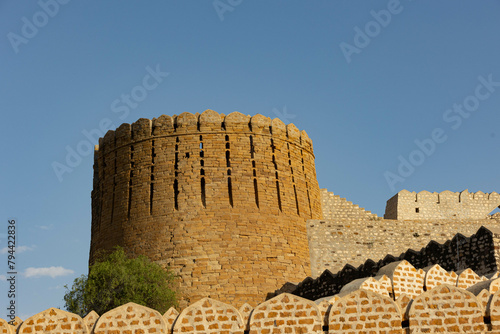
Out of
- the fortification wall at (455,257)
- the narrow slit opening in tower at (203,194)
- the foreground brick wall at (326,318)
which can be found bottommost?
the foreground brick wall at (326,318)

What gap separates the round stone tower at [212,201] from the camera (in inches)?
888

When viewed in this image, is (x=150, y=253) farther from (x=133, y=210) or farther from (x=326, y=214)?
(x=326, y=214)

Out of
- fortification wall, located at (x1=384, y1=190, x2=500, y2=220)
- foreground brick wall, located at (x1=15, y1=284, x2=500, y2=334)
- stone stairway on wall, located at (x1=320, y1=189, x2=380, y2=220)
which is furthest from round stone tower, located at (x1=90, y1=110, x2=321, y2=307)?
foreground brick wall, located at (x1=15, y1=284, x2=500, y2=334)

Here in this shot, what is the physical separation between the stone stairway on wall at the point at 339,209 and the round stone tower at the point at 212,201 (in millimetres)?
1467

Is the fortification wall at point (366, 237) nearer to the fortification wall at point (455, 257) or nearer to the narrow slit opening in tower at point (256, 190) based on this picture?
the narrow slit opening in tower at point (256, 190)

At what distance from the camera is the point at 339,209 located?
1062 inches

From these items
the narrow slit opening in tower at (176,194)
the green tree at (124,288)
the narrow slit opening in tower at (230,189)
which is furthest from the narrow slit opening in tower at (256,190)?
the green tree at (124,288)

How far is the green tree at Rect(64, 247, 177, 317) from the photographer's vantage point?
21.5m


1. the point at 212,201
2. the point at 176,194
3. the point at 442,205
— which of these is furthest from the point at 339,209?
the point at 176,194

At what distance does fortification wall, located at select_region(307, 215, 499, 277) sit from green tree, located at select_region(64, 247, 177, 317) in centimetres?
563

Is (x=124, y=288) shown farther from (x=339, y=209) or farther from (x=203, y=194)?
(x=339, y=209)

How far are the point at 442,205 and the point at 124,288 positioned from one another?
15008 millimetres

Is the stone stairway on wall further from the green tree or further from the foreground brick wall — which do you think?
the foreground brick wall

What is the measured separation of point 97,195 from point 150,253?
4.45m
